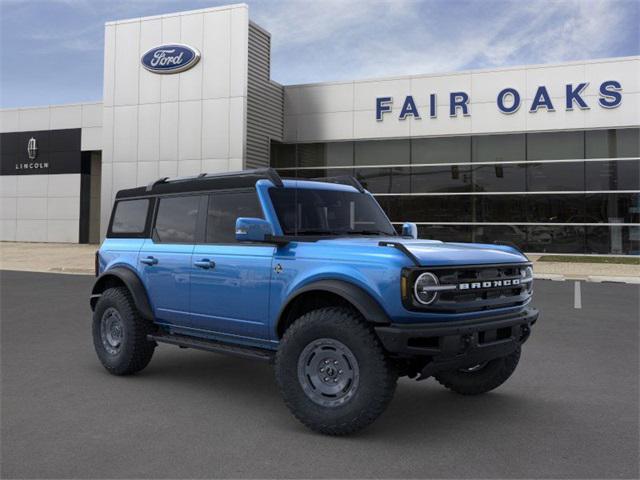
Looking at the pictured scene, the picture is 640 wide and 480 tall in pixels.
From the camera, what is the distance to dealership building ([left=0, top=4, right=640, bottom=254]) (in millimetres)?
23094

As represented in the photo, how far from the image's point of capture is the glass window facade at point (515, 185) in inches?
907

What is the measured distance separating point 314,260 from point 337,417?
1.15 metres

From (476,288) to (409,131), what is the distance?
21615mm

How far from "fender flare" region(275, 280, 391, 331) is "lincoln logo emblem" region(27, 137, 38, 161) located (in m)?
33.7

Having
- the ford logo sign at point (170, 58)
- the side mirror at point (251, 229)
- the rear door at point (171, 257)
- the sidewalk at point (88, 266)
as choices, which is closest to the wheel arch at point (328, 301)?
the side mirror at point (251, 229)

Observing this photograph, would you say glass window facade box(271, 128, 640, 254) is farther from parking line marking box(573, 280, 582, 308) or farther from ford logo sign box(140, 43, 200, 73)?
parking line marking box(573, 280, 582, 308)

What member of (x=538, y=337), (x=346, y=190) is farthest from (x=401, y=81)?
(x=346, y=190)

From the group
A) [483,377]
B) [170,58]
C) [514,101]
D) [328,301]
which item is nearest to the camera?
[328,301]

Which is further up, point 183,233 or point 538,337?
point 183,233

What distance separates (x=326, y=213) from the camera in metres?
5.42

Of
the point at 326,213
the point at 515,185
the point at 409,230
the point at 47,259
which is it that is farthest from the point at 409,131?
the point at 326,213

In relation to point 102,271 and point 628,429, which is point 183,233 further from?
point 628,429

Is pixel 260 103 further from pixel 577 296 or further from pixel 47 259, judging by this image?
pixel 577 296

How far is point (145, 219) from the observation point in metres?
6.21
